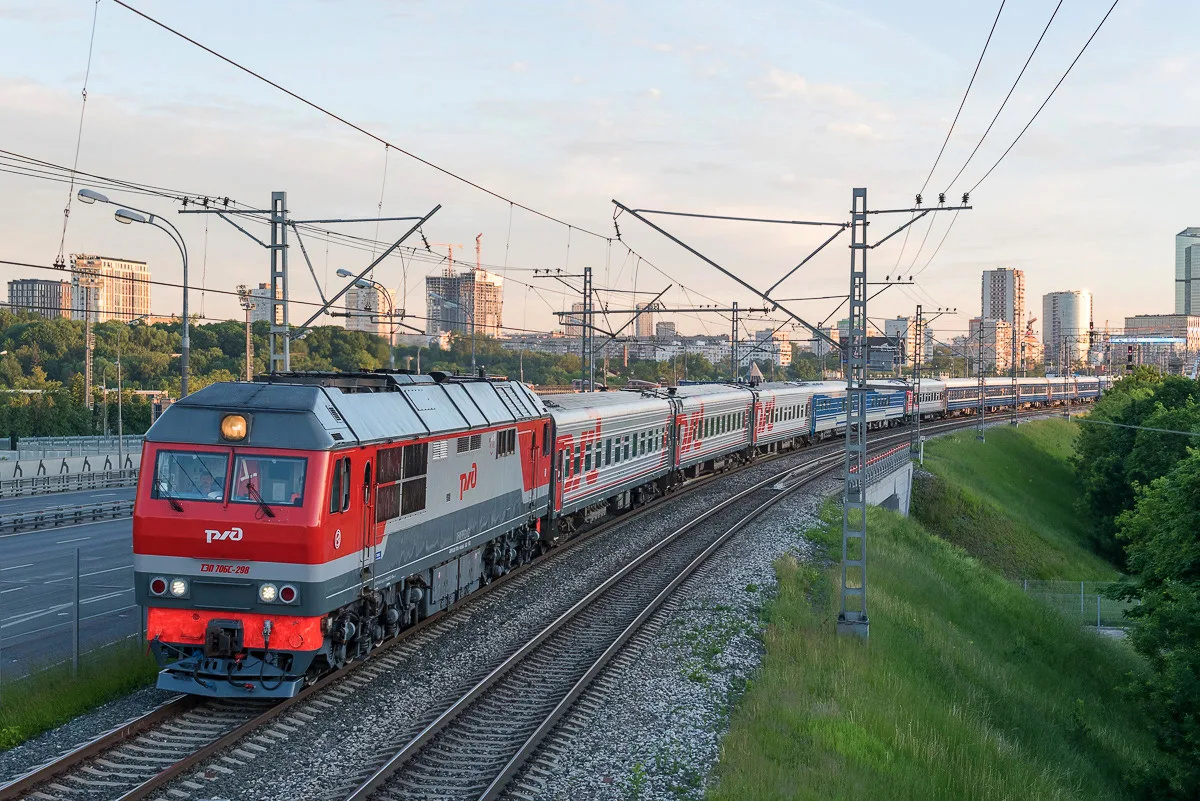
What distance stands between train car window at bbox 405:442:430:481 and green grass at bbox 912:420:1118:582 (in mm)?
41032

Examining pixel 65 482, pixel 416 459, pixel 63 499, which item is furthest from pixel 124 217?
pixel 65 482

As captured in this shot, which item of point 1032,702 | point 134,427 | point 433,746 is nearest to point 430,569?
point 433,746

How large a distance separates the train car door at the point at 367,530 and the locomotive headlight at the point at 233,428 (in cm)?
167

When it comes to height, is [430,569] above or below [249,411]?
below

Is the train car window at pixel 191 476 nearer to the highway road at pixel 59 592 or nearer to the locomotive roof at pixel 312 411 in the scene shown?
the locomotive roof at pixel 312 411

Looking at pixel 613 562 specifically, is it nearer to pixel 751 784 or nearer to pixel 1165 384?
pixel 751 784

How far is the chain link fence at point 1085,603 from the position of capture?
135ft

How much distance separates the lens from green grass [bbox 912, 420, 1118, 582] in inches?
2115

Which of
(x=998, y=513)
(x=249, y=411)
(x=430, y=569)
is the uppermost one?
(x=249, y=411)

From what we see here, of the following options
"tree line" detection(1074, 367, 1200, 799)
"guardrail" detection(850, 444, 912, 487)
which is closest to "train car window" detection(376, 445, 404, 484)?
"tree line" detection(1074, 367, 1200, 799)

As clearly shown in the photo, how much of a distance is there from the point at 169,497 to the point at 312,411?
80.7 inches

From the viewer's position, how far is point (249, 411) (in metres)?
13.4

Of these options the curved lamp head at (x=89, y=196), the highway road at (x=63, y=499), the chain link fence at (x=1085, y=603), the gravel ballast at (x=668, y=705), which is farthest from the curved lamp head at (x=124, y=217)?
the chain link fence at (x=1085, y=603)

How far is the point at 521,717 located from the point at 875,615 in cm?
1021
